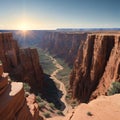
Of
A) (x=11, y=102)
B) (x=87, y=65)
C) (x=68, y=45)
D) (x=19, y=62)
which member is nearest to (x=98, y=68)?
(x=87, y=65)

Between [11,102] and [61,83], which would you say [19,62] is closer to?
[61,83]

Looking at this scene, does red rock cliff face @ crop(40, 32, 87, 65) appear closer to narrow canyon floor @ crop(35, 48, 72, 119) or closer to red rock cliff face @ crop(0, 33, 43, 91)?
narrow canyon floor @ crop(35, 48, 72, 119)

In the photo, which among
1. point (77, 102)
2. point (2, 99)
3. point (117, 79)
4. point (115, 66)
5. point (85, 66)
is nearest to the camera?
point (2, 99)

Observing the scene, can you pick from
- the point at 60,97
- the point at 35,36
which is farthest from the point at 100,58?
the point at 35,36

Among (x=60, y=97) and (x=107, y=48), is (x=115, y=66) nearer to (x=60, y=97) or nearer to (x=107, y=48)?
(x=107, y=48)

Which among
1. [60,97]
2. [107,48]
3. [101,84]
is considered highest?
[107,48]

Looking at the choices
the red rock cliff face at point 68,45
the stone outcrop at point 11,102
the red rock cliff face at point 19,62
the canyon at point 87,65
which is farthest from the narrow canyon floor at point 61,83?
the stone outcrop at point 11,102

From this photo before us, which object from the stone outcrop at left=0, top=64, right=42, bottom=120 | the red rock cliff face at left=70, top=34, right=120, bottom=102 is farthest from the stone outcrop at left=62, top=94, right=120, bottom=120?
the red rock cliff face at left=70, top=34, right=120, bottom=102
